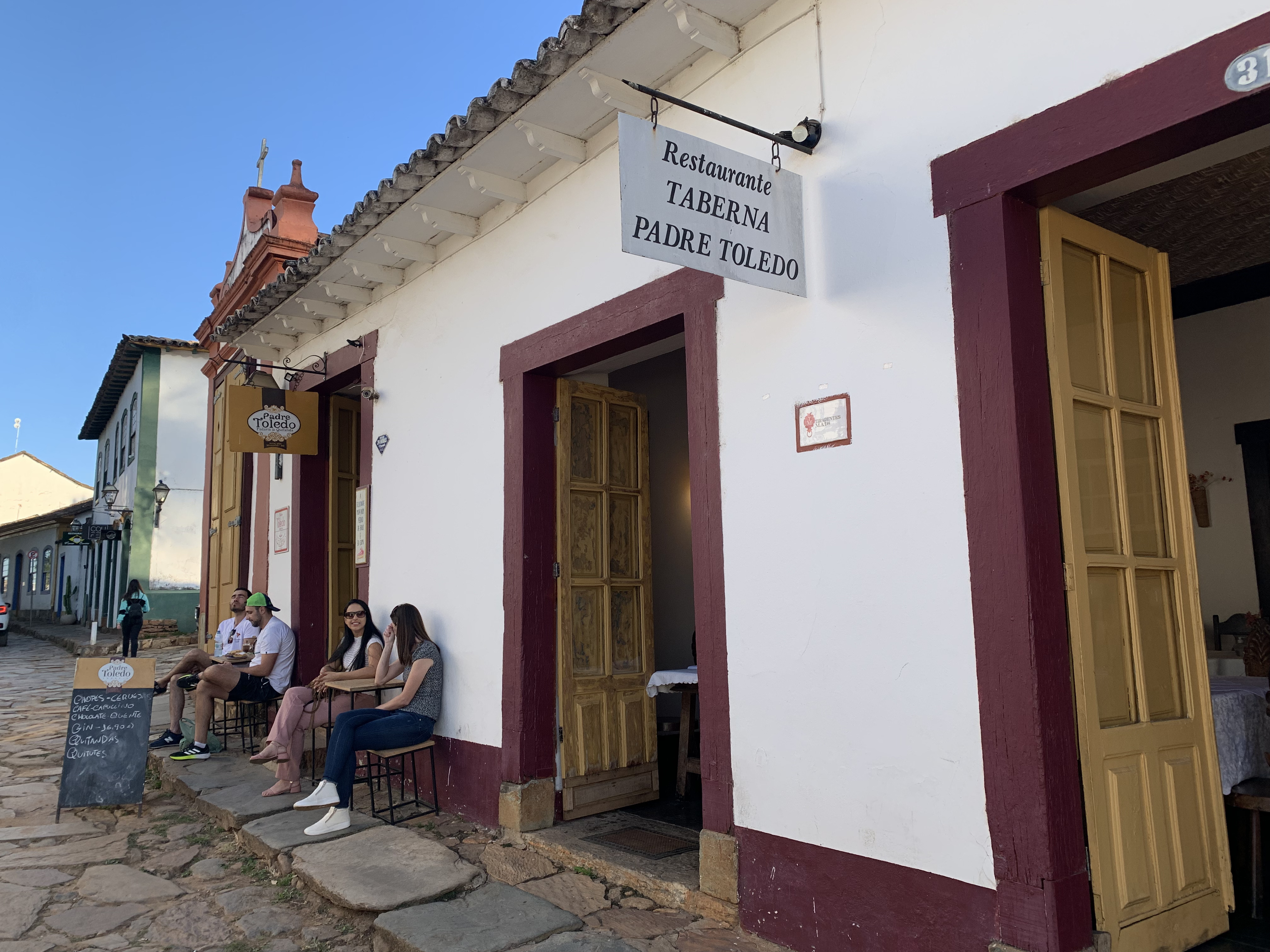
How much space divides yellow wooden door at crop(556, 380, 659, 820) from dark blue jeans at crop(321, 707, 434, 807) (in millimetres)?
988

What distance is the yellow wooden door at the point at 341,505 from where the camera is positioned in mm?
8266

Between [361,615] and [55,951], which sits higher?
[361,615]

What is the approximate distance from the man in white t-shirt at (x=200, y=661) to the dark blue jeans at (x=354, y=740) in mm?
2320

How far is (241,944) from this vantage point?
4059 mm

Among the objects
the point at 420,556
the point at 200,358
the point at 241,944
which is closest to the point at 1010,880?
the point at 241,944

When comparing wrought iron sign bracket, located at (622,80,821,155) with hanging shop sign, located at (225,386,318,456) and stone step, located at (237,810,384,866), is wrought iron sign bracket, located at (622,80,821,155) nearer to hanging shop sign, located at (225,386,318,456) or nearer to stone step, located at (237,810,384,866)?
stone step, located at (237,810,384,866)

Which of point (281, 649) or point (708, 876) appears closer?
point (708, 876)

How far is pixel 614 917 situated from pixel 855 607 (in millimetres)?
1798

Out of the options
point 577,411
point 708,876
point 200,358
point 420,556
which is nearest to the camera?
point 708,876

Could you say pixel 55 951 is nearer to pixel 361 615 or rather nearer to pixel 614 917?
pixel 614 917

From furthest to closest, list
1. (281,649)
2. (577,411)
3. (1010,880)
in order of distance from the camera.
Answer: (281,649) → (577,411) → (1010,880)

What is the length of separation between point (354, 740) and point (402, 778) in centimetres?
95

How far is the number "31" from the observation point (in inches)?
101

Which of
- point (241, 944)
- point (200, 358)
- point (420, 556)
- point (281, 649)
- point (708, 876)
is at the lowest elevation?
point (241, 944)
